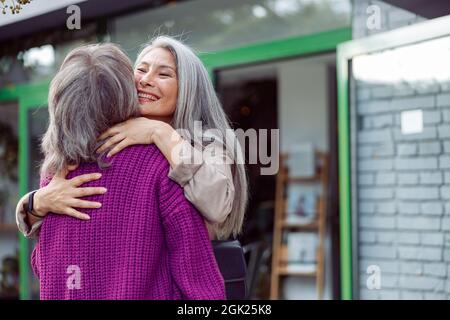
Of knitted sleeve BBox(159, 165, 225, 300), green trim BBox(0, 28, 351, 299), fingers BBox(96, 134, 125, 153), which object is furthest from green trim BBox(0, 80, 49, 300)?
knitted sleeve BBox(159, 165, 225, 300)

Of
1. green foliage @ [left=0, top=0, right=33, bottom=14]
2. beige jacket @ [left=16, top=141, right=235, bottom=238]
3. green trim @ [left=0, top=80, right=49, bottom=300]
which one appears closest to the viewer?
beige jacket @ [left=16, top=141, right=235, bottom=238]

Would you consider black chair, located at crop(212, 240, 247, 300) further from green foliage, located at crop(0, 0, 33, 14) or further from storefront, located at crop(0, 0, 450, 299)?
green foliage, located at crop(0, 0, 33, 14)

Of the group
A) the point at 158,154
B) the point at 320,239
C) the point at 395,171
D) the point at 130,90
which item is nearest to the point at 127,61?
the point at 130,90

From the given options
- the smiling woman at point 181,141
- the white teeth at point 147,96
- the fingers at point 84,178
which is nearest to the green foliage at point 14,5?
the smiling woman at point 181,141

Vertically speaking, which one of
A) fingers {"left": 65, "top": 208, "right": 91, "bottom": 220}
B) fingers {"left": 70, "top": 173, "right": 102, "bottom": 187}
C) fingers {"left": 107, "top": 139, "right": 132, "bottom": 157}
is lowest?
fingers {"left": 65, "top": 208, "right": 91, "bottom": 220}

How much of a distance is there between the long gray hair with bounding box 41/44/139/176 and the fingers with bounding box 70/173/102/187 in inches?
1.3

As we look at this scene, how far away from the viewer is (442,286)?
2723 millimetres

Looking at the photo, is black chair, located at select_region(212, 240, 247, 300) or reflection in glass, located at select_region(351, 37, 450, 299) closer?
black chair, located at select_region(212, 240, 247, 300)

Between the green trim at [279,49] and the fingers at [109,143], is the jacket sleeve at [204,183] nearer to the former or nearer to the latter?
the fingers at [109,143]

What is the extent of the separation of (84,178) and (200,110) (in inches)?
13.7

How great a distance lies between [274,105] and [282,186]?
61cm

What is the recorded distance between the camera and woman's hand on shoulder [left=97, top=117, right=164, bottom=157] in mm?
1675

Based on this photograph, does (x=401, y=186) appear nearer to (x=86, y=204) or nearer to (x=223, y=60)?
(x=223, y=60)

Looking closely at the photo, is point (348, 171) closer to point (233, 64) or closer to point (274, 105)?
point (233, 64)
